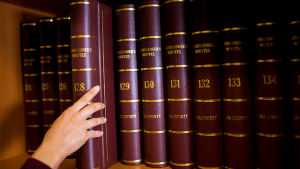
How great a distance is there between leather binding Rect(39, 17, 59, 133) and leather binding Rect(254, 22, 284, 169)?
2.28 feet

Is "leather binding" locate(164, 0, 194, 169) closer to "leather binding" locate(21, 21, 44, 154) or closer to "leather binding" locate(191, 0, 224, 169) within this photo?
"leather binding" locate(191, 0, 224, 169)

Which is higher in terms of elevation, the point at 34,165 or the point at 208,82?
the point at 208,82

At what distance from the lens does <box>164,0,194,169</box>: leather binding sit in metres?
0.60

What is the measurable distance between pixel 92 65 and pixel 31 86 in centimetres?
36

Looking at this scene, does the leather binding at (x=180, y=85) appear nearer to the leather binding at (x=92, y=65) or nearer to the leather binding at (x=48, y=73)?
the leather binding at (x=92, y=65)

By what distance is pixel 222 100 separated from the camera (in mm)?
583

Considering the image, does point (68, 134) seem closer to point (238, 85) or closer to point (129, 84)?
point (129, 84)

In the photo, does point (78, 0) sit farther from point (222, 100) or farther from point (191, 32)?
point (222, 100)

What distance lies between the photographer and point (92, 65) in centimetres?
61

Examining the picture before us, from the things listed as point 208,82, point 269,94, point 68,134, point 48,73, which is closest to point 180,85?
point 208,82

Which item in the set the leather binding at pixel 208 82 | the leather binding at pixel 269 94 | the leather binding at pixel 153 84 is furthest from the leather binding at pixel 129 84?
the leather binding at pixel 269 94

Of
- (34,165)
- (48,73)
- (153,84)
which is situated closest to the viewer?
(34,165)

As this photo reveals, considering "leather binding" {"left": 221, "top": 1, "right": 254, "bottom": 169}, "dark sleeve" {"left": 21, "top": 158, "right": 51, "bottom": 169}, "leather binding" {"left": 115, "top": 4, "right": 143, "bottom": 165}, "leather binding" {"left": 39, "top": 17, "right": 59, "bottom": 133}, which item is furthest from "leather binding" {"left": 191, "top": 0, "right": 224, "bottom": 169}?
"leather binding" {"left": 39, "top": 17, "right": 59, "bottom": 133}

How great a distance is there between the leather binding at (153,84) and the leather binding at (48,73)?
372 mm
